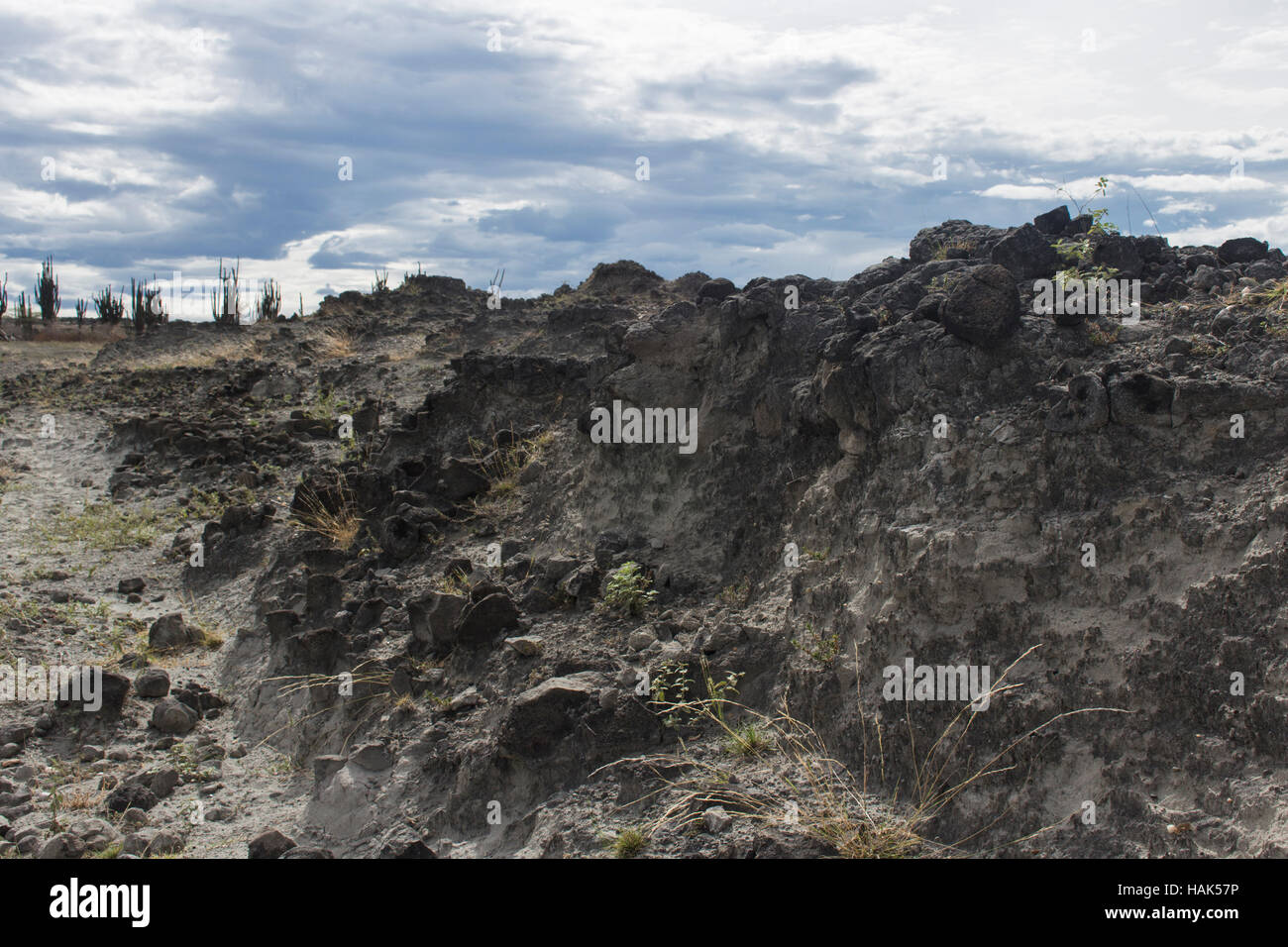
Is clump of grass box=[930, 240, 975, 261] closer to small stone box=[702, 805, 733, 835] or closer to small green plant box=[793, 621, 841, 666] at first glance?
small green plant box=[793, 621, 841, 666]

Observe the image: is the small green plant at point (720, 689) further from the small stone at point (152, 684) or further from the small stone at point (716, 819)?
the small stone at point (152, 684)

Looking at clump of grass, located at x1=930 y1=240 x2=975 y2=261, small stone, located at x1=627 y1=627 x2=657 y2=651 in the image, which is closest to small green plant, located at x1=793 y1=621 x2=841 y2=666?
small stone, located at x1=627 y1=627 x2=657 y2=651

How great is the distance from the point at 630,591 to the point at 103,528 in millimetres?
7625

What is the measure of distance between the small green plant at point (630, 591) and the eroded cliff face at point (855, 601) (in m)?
0.03

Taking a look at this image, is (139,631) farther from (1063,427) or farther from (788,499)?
(1063,427)

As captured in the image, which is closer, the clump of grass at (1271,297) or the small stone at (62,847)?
the clump of grass at (1271,297)

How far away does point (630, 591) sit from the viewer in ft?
20.8

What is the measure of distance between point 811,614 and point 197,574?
7057 mm

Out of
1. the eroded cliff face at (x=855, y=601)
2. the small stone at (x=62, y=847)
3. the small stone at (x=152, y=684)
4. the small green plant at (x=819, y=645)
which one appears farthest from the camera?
the small stone at (x=152, y=684)

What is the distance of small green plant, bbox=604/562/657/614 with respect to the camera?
631cm

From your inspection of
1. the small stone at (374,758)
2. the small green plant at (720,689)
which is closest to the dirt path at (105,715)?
the small stone at (374,758)

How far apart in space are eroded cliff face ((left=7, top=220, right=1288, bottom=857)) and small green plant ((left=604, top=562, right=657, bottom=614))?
3 centimetres

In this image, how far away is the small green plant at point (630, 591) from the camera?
20.7ft

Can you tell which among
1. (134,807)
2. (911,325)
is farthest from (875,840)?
(134,807)
